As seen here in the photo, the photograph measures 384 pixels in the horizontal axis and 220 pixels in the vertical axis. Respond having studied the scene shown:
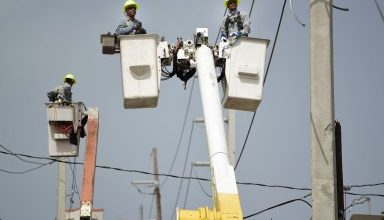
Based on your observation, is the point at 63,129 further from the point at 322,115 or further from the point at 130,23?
the point at 322,115

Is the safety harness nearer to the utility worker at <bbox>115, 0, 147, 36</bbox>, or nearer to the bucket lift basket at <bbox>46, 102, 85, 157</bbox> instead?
the utility worker at <bbox>115, 0, 147, 36</bbox>

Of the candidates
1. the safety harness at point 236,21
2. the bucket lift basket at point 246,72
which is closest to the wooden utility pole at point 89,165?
the bucket lift basket at point 246,72

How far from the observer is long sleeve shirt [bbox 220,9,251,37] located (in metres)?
12.4

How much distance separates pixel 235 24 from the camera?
12.5 meters

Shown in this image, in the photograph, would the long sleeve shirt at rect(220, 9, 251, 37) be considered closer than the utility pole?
No

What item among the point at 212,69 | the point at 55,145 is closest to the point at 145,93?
the point at 212,69

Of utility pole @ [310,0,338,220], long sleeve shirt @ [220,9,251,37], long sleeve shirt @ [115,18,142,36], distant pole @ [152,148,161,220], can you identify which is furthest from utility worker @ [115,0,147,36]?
distant pole @ [152,148,161,220]

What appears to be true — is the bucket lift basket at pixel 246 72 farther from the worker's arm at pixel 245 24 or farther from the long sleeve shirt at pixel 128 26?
the long sleeve shirt at pixel 128 26

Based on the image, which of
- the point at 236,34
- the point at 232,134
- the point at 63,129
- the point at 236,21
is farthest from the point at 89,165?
the point at 232,134

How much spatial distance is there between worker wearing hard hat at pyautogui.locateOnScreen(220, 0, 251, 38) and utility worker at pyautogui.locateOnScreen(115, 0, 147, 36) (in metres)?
1.40

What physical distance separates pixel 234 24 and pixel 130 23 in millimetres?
1795

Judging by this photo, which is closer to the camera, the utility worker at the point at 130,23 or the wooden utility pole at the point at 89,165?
the wooden utility pole at the point at 89,165

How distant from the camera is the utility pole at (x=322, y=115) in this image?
840cm

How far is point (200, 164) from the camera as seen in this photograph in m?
28.5
